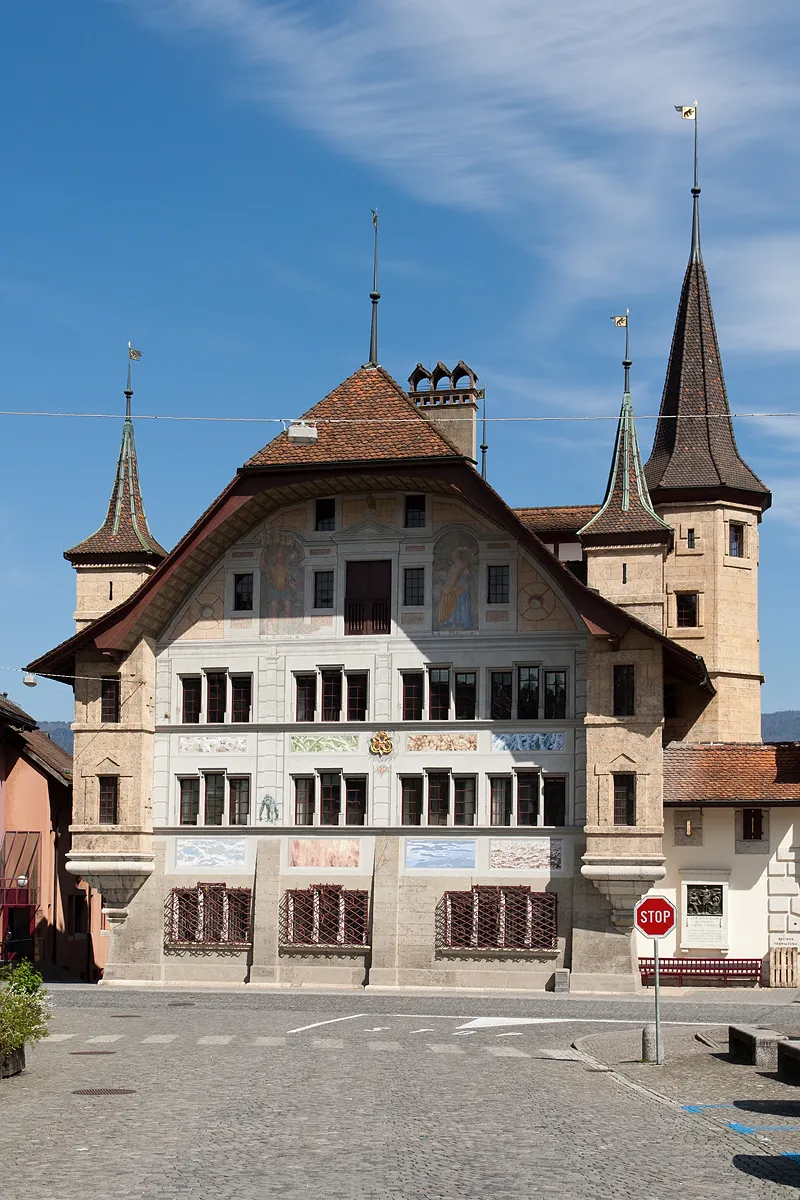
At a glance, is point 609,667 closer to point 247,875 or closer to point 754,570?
point 247,875

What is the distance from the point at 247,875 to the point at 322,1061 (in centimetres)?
2197

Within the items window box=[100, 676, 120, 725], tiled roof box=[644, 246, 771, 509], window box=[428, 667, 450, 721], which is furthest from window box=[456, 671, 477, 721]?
tiled roof box=[644, 246, 771, 509]

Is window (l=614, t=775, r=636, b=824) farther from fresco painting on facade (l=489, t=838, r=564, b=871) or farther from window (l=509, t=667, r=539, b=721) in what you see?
window (l=509, t=667, r=539, b=721)

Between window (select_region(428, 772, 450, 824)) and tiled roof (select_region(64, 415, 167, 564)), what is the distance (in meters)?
10.6

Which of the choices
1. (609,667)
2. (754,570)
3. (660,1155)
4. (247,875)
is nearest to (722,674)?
(754,570)

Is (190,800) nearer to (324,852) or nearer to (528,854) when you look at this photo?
(324,852)

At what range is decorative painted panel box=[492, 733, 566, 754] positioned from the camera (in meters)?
45.5

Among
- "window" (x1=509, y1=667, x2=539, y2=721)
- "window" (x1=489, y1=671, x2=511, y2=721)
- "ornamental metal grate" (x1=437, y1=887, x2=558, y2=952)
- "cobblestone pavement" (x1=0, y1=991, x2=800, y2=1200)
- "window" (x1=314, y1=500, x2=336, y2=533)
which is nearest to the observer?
"cobblestone pavement" (x1=0, y1=991, x2=800, y2=1200)

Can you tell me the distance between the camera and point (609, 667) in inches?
1758

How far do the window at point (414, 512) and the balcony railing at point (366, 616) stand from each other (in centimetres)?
226

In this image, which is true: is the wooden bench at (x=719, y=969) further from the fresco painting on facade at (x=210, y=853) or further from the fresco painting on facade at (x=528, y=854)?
the fresco painting on facade at (x=210, y=853)

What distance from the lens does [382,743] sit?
46.6 m

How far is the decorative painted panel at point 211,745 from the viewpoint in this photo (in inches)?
1881

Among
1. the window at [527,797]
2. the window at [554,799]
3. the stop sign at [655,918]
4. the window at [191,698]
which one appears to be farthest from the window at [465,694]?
the stop sign at [655,918]
